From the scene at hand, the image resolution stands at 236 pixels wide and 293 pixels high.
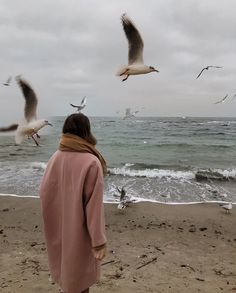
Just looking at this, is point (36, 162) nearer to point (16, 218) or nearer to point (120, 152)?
point (120, 152)

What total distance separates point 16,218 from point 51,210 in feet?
16.5

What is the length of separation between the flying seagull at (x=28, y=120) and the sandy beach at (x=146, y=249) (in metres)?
1.69

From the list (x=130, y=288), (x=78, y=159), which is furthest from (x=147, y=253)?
(x=78, y=159)

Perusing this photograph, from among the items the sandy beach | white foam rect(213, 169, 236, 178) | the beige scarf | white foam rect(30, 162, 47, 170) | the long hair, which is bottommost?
white foam rect(30, 162, 47, 170)

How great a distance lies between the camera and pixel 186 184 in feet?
38.4

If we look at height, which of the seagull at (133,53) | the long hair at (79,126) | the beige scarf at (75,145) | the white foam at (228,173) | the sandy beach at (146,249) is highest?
the seagull at (133,53)

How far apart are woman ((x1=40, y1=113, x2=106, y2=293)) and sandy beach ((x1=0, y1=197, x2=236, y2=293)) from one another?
152cm

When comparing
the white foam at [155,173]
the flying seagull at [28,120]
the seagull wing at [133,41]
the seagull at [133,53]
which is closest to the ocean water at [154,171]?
the white foam at [155,173]

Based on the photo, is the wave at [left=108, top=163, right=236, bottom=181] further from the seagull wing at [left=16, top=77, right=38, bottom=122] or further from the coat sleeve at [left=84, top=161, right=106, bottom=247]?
the coat sleeve at [left=84, top=161, right=106, bottom=247]

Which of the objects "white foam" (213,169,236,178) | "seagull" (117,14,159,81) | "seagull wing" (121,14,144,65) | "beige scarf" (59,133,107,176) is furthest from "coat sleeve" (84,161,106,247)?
"white foam" (213,169,236,178)

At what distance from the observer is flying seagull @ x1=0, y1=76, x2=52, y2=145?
3715 mm

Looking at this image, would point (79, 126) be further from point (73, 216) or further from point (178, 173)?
point (178, 173)

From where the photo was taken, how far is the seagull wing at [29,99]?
371 centimetres

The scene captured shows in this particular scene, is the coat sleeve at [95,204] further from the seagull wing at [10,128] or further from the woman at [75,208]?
the seagull wing at [10,128]
